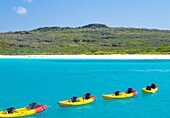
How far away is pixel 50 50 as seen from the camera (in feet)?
452

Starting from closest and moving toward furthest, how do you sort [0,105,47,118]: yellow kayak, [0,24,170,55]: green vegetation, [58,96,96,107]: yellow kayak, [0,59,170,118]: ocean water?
[0,105,47,118]: yellow kayak, [0,59,170,118]: ocean water, [58,96,96,107]: yellow kayak, [0,24,170,55]: green vegetation

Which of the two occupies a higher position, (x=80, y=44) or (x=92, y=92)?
(x=80, y=44)

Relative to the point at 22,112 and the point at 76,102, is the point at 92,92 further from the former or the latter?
the point at 22,112

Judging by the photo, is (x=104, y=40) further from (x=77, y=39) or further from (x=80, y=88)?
(x=80, y=88)

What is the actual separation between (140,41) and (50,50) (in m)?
46.1

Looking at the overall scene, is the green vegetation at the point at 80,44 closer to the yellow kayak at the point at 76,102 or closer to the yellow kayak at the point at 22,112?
the yellow kayak at the point at 76,102

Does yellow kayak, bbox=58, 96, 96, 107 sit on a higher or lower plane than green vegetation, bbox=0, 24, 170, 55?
lower

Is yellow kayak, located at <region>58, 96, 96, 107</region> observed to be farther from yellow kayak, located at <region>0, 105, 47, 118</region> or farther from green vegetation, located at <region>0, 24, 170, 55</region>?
green vegetation, located at <region>0, 24, 170, 55</region>

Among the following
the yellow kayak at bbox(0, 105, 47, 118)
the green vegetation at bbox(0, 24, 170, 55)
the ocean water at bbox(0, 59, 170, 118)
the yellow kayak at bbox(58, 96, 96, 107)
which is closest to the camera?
the yellow kayak at bbox(0, 105, 47, 118)

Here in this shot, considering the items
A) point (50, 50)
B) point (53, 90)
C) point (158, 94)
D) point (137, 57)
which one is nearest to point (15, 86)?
point (53, 90)

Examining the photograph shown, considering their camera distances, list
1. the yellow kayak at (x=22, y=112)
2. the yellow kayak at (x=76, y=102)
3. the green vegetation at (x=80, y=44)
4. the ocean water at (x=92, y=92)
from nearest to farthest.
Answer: the yellow kayak at (x=22, y=112), the ocean water at (x=92, y=92), the yellow kayak at (x=76, y=102), the green vegetation at (x=80, y=44)

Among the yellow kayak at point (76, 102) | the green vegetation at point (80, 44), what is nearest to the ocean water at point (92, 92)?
the yellow kayak at point (76, 102)

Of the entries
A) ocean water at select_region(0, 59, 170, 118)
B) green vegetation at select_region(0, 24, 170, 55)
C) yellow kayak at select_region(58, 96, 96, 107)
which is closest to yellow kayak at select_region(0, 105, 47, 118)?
ocean water at select_region(0, 59, 170, 118)

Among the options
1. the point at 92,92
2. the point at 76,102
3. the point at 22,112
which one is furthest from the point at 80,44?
the point at 22,112
